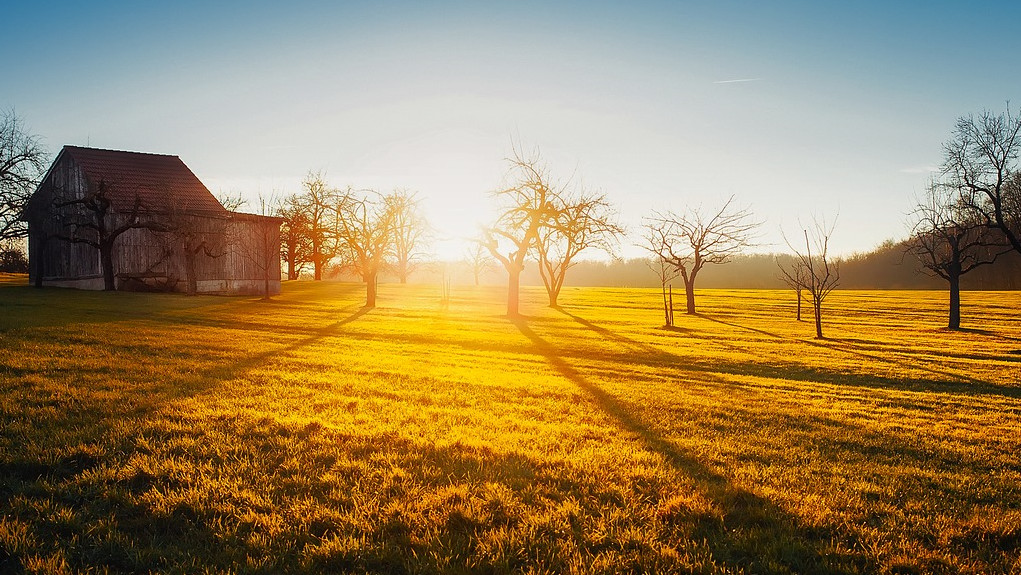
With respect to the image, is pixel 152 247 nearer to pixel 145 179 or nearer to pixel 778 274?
pixel 145 179

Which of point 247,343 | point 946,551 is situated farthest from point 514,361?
point 946,551

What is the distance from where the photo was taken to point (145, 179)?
38.3 m

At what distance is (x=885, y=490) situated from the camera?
531 centimetres

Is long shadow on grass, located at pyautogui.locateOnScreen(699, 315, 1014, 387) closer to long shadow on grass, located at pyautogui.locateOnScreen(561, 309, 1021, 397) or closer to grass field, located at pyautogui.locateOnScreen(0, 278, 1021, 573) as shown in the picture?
long shadow on grass, located at pyautogui.locateOnScreen(561, 309, 1021, 397)

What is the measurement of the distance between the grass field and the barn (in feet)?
82.0

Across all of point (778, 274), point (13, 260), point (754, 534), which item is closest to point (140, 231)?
point (13, 260)

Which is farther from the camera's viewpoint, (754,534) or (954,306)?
(954,306)

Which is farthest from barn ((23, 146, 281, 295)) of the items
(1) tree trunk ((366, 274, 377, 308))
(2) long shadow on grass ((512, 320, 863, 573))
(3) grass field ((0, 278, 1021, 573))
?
(2) long shadow on grass ((512, 320, 863, 573))

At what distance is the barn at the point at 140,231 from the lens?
115 feet

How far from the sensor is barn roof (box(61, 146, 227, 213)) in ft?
119

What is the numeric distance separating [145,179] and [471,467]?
43.0 m

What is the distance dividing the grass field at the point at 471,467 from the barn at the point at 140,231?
25.0 m

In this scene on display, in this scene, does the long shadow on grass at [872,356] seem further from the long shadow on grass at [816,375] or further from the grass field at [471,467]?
the grass field at [471,467]

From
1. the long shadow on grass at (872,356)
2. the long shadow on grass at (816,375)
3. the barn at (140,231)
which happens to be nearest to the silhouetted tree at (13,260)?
the barn at (140,231)
